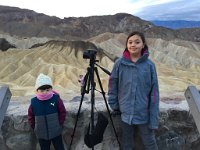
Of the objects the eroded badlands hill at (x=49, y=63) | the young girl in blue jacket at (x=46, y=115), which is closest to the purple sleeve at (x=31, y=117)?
the young girl in blue jacket at (x=46, y=115)

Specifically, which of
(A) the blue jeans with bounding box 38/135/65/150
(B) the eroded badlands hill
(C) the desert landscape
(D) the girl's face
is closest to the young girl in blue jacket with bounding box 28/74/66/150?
(A) the blue jeans with bounding box 38/135/65/150

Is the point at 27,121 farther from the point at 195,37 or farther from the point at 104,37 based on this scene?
the point at 195,37

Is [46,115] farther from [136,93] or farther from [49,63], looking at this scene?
[49,63]

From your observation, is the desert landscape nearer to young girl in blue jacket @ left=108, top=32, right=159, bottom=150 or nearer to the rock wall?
the rock wall

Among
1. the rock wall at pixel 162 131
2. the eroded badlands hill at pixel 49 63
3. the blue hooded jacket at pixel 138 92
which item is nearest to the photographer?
the blue hooded jacket at pixel 138 92

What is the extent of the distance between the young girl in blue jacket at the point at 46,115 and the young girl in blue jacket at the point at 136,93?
0.42 meters

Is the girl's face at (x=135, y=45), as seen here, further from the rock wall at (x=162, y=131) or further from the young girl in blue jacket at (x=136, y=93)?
the rock wall at (x=162, y=131)

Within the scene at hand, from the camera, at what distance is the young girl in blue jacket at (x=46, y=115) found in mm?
3158

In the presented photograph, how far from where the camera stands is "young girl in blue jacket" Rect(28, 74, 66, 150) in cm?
316

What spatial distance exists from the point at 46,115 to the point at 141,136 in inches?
29.5

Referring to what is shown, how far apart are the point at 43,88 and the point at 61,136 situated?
0.40m

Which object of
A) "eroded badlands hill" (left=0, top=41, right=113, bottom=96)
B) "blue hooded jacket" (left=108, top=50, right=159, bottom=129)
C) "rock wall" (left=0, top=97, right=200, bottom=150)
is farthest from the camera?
"eroded badlands hill" (left=0, top=41, right=113, bottom=96)

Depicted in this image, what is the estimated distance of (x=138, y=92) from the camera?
10.3 feet

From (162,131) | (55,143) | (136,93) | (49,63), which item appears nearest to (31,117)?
(55,143)
